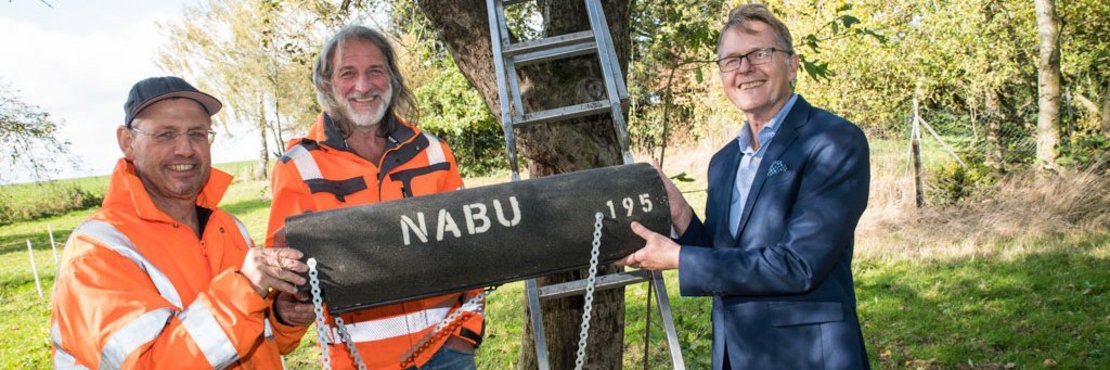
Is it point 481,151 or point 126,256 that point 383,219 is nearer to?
point 126,256

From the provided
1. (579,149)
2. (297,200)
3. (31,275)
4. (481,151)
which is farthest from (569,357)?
(481,151)

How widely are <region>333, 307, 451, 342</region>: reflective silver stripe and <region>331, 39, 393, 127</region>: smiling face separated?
0.79m

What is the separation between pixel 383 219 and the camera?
2369mm

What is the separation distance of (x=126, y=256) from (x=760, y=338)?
2.01m

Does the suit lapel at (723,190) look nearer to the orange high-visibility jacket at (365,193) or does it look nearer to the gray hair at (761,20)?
the gray hair at (761,20)

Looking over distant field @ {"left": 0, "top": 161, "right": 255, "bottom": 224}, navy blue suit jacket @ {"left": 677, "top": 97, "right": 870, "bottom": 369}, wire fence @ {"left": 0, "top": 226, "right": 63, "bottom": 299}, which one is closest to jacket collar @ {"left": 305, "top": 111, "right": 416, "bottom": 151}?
navy blue suit jacket @ {"left": 677, "top": 97, "right": 870, "bottom": 369}

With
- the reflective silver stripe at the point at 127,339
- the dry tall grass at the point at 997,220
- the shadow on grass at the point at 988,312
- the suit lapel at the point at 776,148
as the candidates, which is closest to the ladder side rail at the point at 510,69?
the suit lapel at the point at 776,148

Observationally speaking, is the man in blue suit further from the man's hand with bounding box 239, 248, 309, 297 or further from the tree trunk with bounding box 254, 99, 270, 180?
the tree trunk with bounding box 254, 99, 270, 180

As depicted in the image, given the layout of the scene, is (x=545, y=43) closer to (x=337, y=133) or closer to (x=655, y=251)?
(x=337, y=133)

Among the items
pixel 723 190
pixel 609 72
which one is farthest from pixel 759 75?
pixel 609 72

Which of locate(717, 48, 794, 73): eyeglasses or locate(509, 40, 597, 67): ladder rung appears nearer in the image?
locate(717, 48, 794, 73): eyeglasses

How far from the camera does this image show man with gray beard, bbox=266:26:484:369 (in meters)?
2.90

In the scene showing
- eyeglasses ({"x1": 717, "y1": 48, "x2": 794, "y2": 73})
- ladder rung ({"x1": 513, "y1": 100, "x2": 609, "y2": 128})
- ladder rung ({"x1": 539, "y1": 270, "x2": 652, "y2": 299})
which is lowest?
ladder rung ({"x1": 539, "y1": 270, "x2": 652, "y2": 299})

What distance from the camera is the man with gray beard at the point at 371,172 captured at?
2898mm
